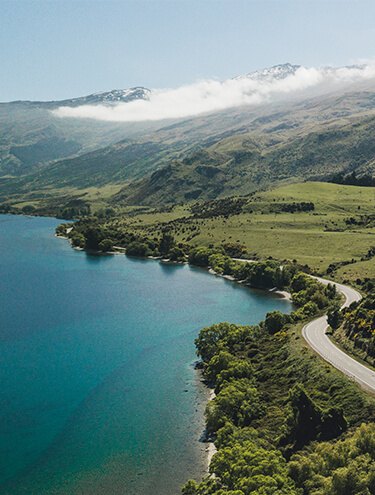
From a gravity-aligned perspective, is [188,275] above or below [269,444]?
below

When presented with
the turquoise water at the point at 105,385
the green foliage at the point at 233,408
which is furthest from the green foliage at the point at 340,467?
the turquoise water at the point at 105,385

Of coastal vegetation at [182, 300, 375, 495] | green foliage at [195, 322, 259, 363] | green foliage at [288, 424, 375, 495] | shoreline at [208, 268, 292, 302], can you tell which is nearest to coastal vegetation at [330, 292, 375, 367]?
coastal vegetation at [182, 300, 375, 495]

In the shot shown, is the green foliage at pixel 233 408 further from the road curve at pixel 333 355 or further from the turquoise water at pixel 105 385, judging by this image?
the road curve at pixel 333 355

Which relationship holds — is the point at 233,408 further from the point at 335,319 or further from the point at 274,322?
the point at 274,322

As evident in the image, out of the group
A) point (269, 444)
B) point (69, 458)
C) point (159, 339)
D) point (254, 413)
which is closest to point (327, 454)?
point (269, 444)

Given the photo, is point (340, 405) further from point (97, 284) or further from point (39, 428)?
point (97, 284)

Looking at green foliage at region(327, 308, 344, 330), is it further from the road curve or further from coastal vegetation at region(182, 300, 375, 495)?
coastal vegetation at region(182, 300, 375, 495)
